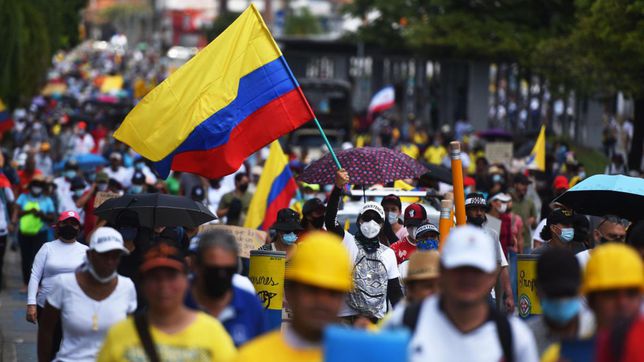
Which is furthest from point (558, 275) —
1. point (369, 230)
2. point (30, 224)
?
point (30, 224)

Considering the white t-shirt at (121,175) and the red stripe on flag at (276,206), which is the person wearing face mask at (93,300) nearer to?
the red stripe on flag at (276,206)

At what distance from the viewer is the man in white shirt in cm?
565

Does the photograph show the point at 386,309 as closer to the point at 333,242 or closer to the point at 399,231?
the point at 399,231

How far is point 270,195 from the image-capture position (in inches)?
645

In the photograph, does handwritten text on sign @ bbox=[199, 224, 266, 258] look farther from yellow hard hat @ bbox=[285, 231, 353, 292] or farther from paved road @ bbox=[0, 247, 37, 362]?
yellow hard hat @ bbox=[285, 231, 353, 292]

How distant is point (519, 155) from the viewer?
30.2m

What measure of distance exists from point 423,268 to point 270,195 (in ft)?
30.7

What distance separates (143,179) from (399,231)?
6.48m

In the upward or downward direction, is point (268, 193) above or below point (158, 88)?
below

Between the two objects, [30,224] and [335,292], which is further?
[30,224]

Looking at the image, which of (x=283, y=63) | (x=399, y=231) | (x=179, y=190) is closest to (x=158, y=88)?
(x=283, y=63)

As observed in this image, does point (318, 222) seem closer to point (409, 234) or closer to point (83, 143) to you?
point (409, 234)

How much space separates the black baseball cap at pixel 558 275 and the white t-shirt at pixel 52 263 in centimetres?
517

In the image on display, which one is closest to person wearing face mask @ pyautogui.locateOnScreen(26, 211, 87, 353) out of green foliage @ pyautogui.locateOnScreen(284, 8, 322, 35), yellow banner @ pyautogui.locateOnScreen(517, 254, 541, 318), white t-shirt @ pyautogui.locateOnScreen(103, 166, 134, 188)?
yellow banner @ pyautogui.locateOnScreen(517, 254, 541, 318)
